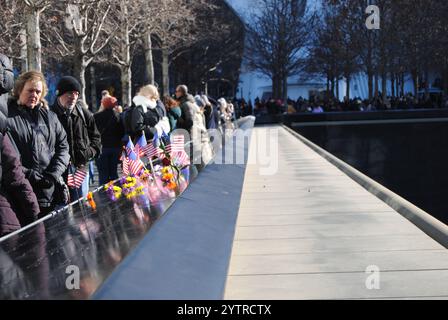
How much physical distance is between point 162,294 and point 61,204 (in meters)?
3.67

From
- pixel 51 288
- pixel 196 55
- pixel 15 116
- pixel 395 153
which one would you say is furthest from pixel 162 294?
pixel 196 55

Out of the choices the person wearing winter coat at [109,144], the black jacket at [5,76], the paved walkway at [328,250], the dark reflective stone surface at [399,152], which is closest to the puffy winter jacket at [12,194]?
the black jacket at [5,76]

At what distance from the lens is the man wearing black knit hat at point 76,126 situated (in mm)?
7363

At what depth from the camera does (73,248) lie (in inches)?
167

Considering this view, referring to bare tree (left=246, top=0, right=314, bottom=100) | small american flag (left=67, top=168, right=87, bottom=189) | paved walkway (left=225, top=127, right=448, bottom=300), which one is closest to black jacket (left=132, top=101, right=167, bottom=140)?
paved walkway (left=225, top=127, right=448, bottom=300)

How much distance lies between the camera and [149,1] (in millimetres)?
24953

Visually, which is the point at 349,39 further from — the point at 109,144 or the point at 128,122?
the point at 109,144

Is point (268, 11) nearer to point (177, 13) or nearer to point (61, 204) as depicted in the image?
point (177, 13)

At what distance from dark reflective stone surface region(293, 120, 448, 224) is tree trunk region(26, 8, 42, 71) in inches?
976

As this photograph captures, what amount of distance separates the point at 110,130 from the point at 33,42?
4.61 metres

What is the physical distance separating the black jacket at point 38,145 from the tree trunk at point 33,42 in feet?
28.8

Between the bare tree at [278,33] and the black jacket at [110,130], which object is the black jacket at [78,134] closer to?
the black jacket at [110,130]

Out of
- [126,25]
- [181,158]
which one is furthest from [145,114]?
[126,25]

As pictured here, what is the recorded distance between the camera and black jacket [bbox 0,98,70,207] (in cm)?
601
